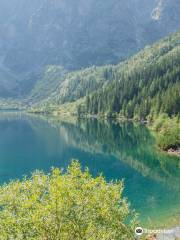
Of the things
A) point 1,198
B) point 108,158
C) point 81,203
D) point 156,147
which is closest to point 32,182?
point 1,198

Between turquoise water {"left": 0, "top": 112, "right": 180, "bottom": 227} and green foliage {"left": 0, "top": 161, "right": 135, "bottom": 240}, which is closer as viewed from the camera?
green foliage {"left": 0, "top": 161, "right": 135, "bottom": 240}

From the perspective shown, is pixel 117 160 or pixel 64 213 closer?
pixel 64 213

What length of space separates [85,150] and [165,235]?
93.9 meters

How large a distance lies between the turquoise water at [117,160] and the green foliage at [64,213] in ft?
108

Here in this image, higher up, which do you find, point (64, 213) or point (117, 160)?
point (64, 213)

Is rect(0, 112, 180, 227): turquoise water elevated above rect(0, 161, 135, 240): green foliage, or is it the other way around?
rect(0, 161, 135, 240): green foliage

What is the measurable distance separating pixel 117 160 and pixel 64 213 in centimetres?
9510

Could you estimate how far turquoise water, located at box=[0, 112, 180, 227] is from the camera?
244ft

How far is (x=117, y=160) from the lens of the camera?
401 ft

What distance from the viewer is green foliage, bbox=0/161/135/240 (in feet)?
89.4

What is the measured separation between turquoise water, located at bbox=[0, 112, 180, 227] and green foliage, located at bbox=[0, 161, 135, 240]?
32.9 metres

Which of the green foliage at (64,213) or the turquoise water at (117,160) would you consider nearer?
the green foliage at (64,213)

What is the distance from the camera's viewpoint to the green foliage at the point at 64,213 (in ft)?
89.4

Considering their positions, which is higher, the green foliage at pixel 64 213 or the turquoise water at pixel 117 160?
the green foliage at pixel 64 213
